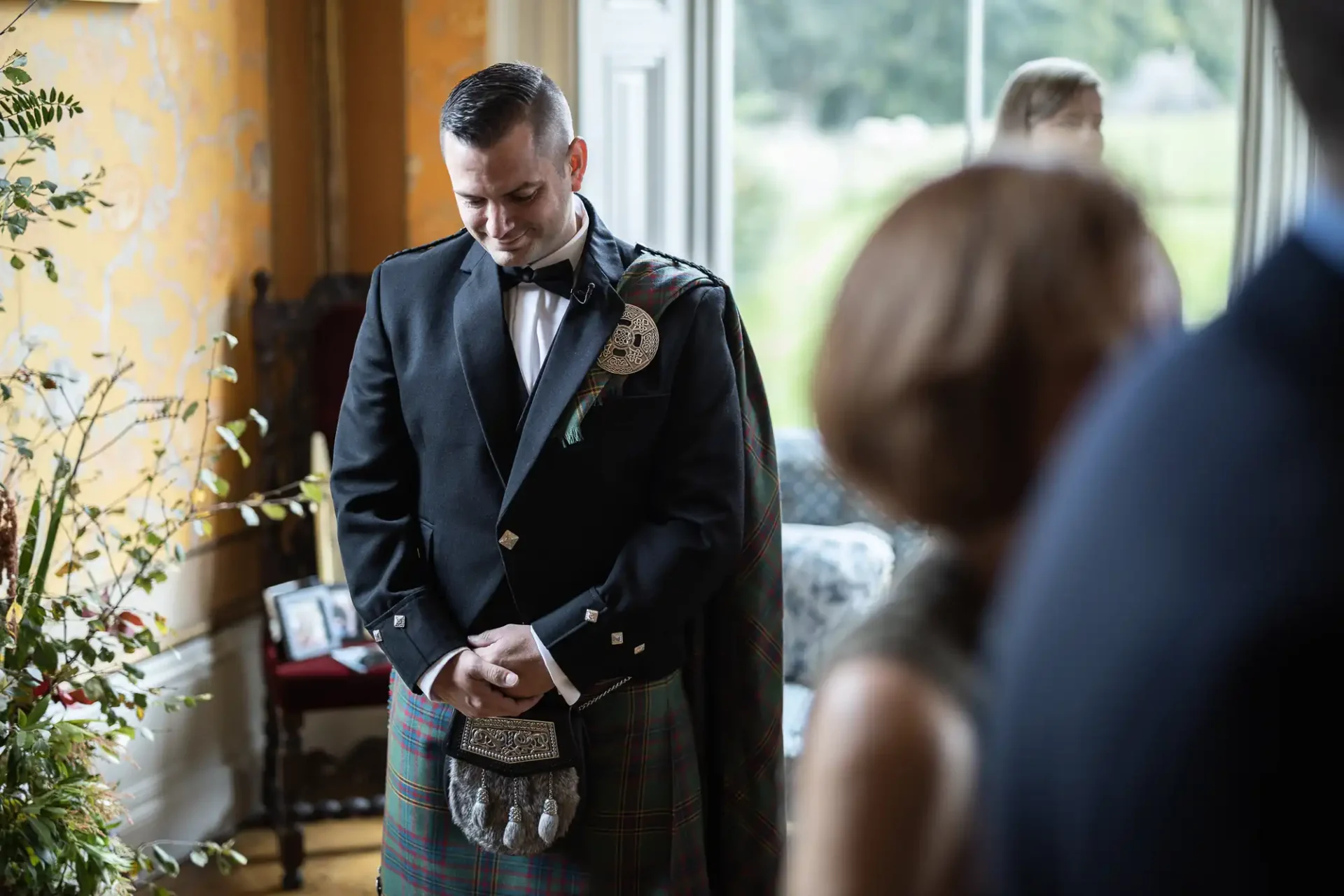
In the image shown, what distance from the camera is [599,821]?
1.92 m

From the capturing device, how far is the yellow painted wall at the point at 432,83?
3715mm

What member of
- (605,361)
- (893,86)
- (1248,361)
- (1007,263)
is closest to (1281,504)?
(1248,361)

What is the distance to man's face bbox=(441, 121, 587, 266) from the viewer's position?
1836 millimetres

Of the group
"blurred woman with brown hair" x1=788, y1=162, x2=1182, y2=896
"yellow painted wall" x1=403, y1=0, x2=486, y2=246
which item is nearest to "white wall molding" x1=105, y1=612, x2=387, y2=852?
"yellow painted wall" x1=403, y1=0, x2=486, y2=246

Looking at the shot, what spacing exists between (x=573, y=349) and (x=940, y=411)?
1263 millimetres

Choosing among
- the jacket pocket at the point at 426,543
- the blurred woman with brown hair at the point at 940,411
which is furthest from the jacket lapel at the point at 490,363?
the blurred woman with brown hair at the point at 940,411

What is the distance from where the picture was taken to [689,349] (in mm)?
1943

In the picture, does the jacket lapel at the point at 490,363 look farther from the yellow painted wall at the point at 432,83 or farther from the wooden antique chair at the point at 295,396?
the yellow painted wall at the point at 432,83

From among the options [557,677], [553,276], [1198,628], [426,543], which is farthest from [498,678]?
[1198,628]

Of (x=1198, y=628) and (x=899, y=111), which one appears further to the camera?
(x=899, y=111)

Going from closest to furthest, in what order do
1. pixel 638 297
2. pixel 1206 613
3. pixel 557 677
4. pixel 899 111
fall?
pixel 1206 613 → pixel 557 677 → pixel 638 297 → pixel 899 111

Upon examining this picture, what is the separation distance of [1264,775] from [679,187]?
358cm

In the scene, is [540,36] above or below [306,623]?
above

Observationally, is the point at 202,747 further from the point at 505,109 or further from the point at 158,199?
the point at 505,109
